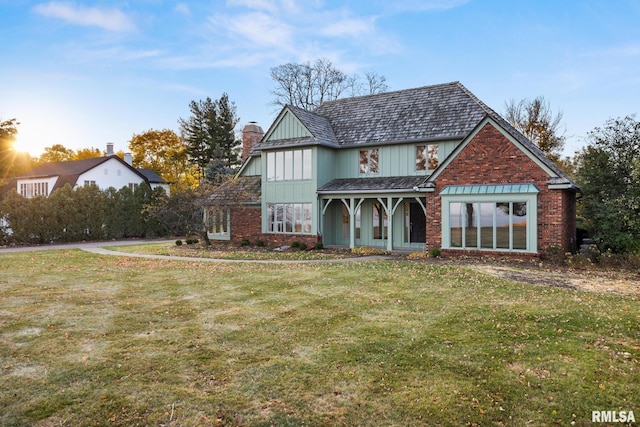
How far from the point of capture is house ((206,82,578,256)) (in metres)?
16.2

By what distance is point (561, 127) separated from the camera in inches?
1375

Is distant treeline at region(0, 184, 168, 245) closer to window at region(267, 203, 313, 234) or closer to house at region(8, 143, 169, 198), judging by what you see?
house at region(8, 143, 169, 198)

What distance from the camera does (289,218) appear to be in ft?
73.2

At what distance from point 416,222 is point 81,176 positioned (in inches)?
1145

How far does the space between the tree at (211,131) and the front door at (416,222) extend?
100 feet

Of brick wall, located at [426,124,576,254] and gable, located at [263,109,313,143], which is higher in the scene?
gable, located at [263,109,313,143]

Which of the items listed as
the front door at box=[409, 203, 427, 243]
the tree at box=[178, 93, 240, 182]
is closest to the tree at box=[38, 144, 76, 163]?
the tree at box=[178, 93, 240, 182]

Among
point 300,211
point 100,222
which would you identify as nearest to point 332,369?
point 300,211

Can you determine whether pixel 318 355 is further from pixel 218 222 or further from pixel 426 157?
pixel 218 222

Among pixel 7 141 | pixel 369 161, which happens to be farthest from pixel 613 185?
pixel 7 141

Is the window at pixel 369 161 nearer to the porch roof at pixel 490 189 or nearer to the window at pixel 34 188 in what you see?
the porch roof at pixel 490 189

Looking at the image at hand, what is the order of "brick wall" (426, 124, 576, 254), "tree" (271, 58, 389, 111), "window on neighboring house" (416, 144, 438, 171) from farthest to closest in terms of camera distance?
"tree" (271, 58, 389, 111) < "window on neighboring house" (416, 144, 438, 171) < "brick wall" (426, 124, 576, 254)

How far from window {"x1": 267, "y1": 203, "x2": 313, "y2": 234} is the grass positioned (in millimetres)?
10713

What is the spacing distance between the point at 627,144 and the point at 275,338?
16611 mm
